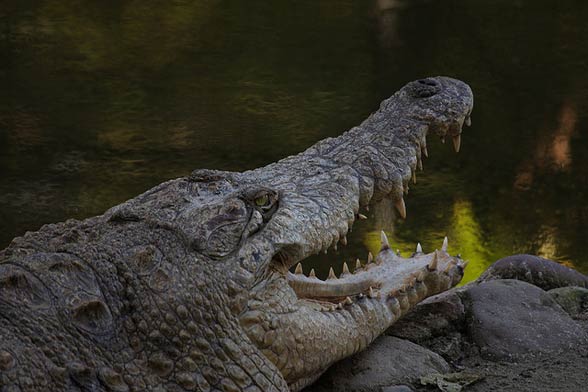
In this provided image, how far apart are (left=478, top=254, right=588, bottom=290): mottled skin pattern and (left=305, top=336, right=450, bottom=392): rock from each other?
93 centimetres

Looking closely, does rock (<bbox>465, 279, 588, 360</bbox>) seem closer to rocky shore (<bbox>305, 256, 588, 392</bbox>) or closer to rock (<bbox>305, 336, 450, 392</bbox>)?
rocky shore (<bbox>305, 256, 588, 392</bbox>)

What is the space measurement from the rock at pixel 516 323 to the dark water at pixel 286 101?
2.24m

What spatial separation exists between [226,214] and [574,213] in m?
4.28

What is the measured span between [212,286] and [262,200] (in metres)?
0.36

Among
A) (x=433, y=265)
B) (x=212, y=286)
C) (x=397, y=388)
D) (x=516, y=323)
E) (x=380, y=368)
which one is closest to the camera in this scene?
(x=212, y=286)

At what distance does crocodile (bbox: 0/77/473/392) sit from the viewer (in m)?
2.20

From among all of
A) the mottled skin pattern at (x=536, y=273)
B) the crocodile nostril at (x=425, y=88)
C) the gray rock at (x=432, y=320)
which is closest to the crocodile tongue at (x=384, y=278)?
the gray rock at (x=432, y=320)

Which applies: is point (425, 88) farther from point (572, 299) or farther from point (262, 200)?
point (572, 299)

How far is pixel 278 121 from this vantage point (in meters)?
6.08

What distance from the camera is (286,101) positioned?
6.21m

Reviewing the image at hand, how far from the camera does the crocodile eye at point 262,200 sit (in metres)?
2.60

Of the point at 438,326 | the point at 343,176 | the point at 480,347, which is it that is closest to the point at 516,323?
the point at 480,347

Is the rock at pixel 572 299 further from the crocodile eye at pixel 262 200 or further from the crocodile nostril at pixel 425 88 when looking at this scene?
the crocodile eye at pixel 262 200

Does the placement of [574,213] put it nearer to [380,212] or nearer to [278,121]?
[380,212]
